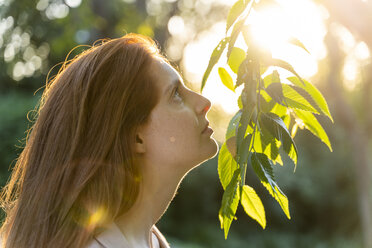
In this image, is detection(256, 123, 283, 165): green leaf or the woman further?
the woman

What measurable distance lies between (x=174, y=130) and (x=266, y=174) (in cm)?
46

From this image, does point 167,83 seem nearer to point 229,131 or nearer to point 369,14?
point 229,131

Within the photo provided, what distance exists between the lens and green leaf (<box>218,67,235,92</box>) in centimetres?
147

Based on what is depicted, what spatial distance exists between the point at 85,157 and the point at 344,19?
1.00 meters

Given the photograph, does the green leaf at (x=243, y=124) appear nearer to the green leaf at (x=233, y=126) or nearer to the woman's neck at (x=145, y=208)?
the green leaf at (x=233, y=126)

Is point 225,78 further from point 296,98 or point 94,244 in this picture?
point 94,244

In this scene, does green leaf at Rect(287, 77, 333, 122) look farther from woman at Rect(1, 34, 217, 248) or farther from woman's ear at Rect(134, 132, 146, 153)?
woman's ear at Rect(134, 132, 146, 153)

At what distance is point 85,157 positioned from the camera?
1623 millimetres

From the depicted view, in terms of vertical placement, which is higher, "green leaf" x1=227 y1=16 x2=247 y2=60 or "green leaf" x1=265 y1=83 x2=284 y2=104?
"green leaf" x1=227 y1=16 x2=247 y2=60

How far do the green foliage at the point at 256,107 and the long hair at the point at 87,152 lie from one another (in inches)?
15.1

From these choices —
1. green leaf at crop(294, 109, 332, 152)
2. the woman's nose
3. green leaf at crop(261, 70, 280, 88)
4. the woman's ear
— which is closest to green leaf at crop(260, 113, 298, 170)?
green leaf at crop(261, 70, 280, 88)

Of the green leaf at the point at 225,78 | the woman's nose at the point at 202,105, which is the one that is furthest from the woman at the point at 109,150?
the green leaf at the point at 225,78

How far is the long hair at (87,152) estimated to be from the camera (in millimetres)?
1594

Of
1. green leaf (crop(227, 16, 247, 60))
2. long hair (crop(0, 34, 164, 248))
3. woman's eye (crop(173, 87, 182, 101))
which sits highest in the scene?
green leaf (crop(227, 16, 247, 60))
